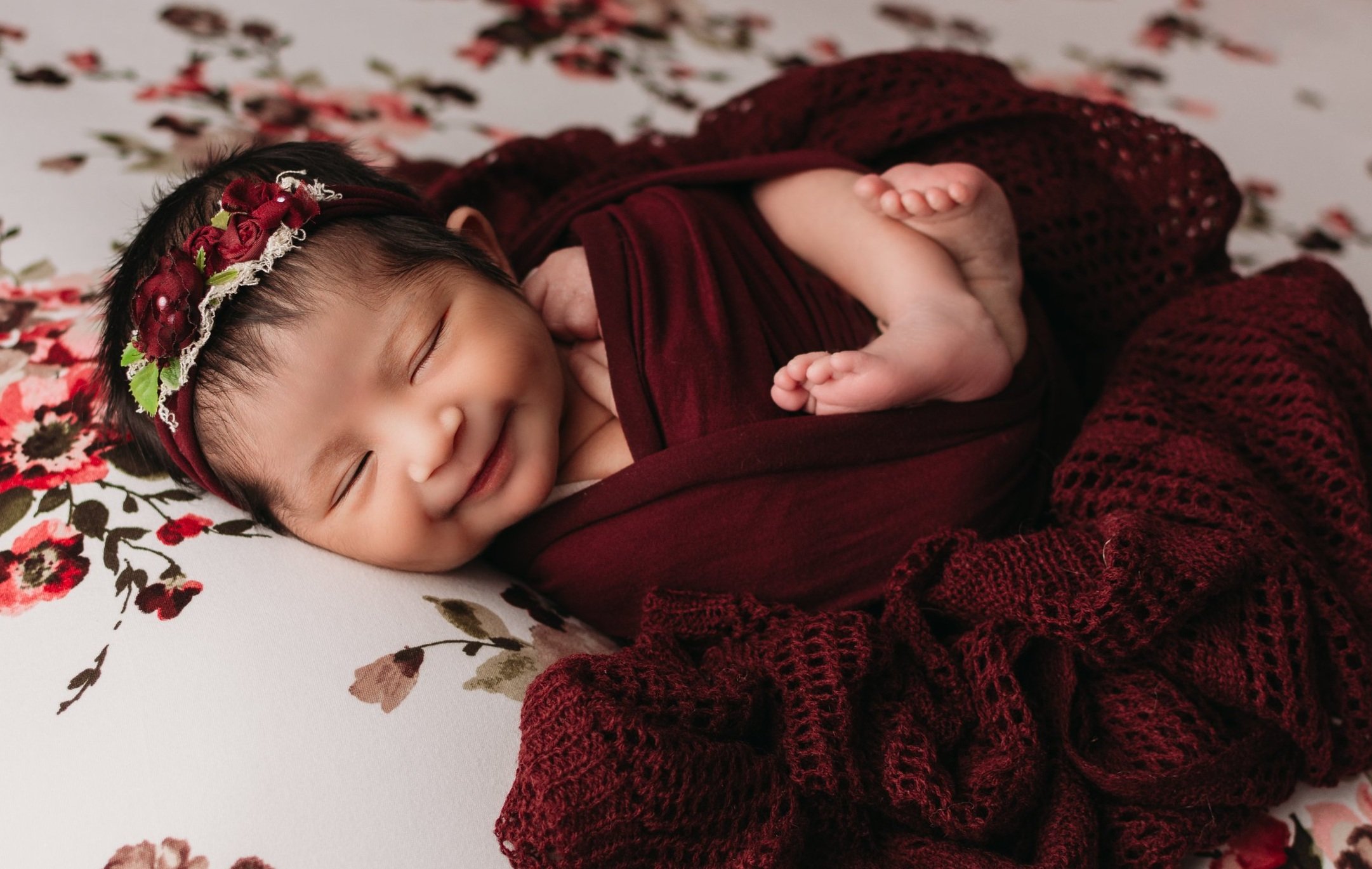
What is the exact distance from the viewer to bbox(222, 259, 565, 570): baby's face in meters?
0.91

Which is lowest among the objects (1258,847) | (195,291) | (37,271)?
(1258,847)

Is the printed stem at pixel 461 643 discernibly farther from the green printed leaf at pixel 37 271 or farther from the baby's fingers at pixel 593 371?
the green printed leaf at pixel 37 271

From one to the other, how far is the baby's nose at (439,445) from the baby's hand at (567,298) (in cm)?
23

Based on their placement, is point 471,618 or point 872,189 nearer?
point 471,618

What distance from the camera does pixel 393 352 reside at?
930 millimetres

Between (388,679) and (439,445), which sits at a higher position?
(439,445)

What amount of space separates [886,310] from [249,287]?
24.0 inches

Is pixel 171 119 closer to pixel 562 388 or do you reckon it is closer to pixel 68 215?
pixel 68 215

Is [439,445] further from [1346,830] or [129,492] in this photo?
[1346,830]

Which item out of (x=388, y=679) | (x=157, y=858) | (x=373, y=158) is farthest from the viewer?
(x=373, y=158)

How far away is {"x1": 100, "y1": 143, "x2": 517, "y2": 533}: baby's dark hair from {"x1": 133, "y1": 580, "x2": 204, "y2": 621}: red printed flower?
12cm

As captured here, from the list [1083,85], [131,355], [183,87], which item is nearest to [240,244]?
[131,355]

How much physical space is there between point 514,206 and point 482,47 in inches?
21.0

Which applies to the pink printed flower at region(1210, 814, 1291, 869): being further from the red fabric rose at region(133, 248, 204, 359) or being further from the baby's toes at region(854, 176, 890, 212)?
the red fabric rose at region(133, 248, 204, 359)
